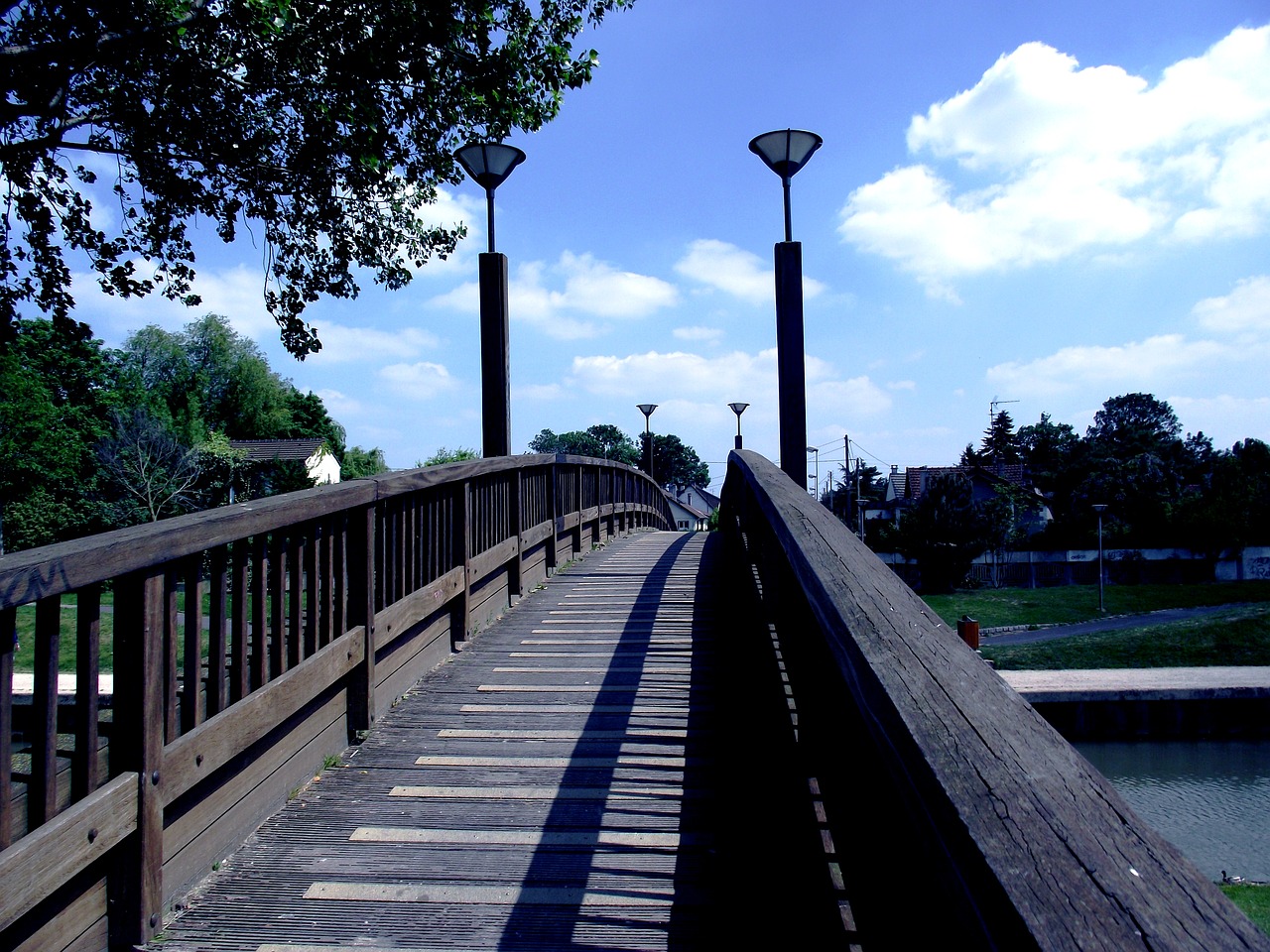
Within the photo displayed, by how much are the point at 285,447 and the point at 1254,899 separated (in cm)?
5765

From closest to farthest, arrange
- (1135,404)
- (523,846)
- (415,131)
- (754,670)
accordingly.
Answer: (523,846) → (754,670) → (415,131) → (1135,404)

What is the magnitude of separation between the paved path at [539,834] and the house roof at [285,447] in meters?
54.3

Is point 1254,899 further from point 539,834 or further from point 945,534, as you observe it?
point 945,534

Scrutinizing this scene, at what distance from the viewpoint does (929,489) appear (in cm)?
4347

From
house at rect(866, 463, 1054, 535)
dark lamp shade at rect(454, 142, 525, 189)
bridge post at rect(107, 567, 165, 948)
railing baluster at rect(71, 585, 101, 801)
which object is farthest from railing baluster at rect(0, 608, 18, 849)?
house at rect(866, 463, 1054, 535)

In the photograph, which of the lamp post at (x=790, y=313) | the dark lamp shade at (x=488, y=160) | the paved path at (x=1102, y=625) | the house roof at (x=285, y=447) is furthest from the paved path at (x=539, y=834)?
the house roof at (x=285, y=447)

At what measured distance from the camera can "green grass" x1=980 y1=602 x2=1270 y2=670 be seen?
25266 mm

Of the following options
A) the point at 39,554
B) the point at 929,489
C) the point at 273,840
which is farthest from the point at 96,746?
the point at 929,489

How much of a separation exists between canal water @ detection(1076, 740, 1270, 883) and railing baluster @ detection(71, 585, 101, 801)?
15.7 m

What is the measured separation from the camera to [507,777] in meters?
3.64

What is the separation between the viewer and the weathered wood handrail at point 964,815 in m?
0.80

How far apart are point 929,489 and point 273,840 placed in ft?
142

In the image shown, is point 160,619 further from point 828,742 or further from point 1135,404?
point 1135,404

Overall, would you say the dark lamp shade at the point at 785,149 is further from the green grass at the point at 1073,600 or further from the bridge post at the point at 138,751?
the green grass at the point at 1073,600
